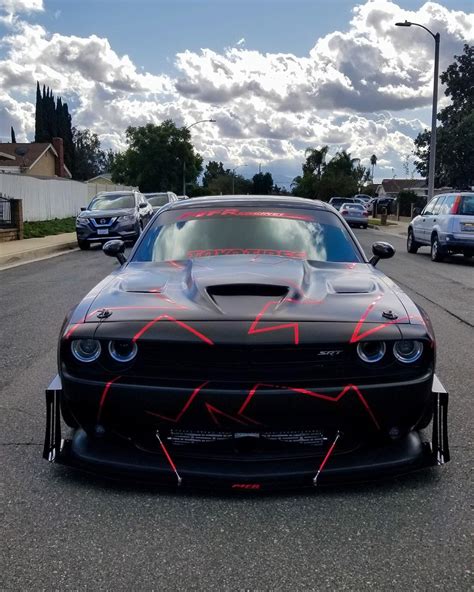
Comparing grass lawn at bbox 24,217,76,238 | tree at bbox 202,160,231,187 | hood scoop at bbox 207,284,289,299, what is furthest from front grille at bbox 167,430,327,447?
tree at bbox 202,160,231,187

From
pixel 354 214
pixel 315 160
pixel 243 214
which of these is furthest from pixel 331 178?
pixel 243 214

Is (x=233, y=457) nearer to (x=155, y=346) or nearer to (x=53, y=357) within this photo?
(x=155, y=346)

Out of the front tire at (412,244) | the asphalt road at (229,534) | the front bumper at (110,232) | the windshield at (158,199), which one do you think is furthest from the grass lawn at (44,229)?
the asphalt road at (229,534)

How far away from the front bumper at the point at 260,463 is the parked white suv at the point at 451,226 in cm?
1373

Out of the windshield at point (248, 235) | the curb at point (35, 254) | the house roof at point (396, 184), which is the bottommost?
the curb at point (35, 254)

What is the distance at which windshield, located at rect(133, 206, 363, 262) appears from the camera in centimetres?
456

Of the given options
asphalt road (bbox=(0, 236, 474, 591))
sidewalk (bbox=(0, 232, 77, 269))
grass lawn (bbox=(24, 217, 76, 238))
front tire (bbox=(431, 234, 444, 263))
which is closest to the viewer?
asphalt road (bbox=(0, 236, 474, 591))

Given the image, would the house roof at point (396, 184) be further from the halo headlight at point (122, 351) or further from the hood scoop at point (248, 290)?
the halo headlight at point (122, 351)

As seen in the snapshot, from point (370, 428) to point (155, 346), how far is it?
104cm

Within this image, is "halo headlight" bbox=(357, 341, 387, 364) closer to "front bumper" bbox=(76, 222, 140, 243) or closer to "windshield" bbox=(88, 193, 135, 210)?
"front bumper" bbox=(76, 222, 140, 243)

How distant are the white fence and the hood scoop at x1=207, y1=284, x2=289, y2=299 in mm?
24126

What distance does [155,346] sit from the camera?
3.07 m

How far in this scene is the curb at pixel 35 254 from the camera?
51.8 feet

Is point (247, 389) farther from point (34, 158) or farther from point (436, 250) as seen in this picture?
point (34, 158)
